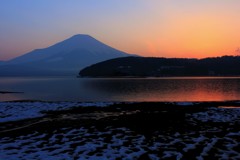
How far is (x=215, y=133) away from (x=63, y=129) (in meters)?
9.88

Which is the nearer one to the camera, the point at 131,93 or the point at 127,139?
the point at 127,139

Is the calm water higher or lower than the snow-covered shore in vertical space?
higher

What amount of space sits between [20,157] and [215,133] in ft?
37.8

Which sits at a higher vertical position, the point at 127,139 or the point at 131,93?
the point at 131,93

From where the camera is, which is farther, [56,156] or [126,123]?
[126,123]

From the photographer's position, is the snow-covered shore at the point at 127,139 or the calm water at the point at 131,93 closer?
the snow-covered shore at the point at 127,139

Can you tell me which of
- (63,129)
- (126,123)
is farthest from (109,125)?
(63,129)

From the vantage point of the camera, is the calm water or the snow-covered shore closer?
the snow-covered shore

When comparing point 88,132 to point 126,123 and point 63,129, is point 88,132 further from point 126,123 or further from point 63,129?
point 126,123

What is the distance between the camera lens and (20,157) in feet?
45.2

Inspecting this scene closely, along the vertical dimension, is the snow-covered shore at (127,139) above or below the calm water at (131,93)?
below

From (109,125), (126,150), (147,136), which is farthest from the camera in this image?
(109,125)

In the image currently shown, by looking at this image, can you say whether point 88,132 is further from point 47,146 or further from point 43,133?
point 47,146

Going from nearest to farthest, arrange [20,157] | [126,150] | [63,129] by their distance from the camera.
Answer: [20,157] < [126,150] < [63,129]
